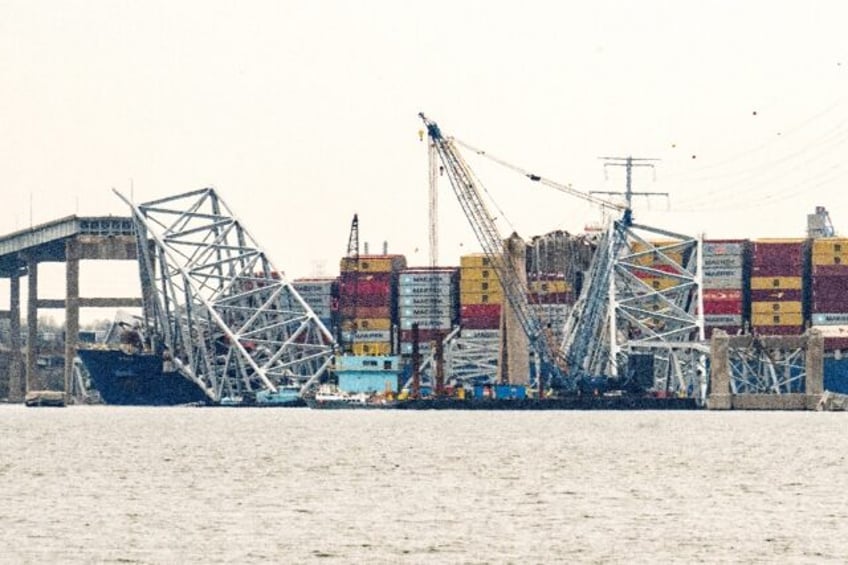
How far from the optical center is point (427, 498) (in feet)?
280

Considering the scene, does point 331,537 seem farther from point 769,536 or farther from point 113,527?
point 769,536

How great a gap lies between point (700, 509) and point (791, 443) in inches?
2198

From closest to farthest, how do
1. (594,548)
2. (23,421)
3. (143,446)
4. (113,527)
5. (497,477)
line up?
(594,548), (113,527), (497,477), (143,446), (23,421)

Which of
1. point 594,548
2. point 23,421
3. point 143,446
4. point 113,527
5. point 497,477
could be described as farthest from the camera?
point 23,421

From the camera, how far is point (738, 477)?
323ft

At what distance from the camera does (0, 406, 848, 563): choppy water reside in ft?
215

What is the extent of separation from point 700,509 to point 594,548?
47.4ft

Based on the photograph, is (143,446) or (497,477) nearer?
(497,477)

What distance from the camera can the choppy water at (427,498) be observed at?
6562 centimetres

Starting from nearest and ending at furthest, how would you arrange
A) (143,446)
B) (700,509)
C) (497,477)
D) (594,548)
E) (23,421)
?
(594,548) < (700,509) < (497,477) < (143,446) < (23,421)

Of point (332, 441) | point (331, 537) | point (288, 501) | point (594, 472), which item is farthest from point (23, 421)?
point (331, 537)

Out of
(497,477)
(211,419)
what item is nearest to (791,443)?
(497,477)

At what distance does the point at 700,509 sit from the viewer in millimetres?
79500

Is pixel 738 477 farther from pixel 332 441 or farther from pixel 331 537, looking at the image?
pixel 332 441
